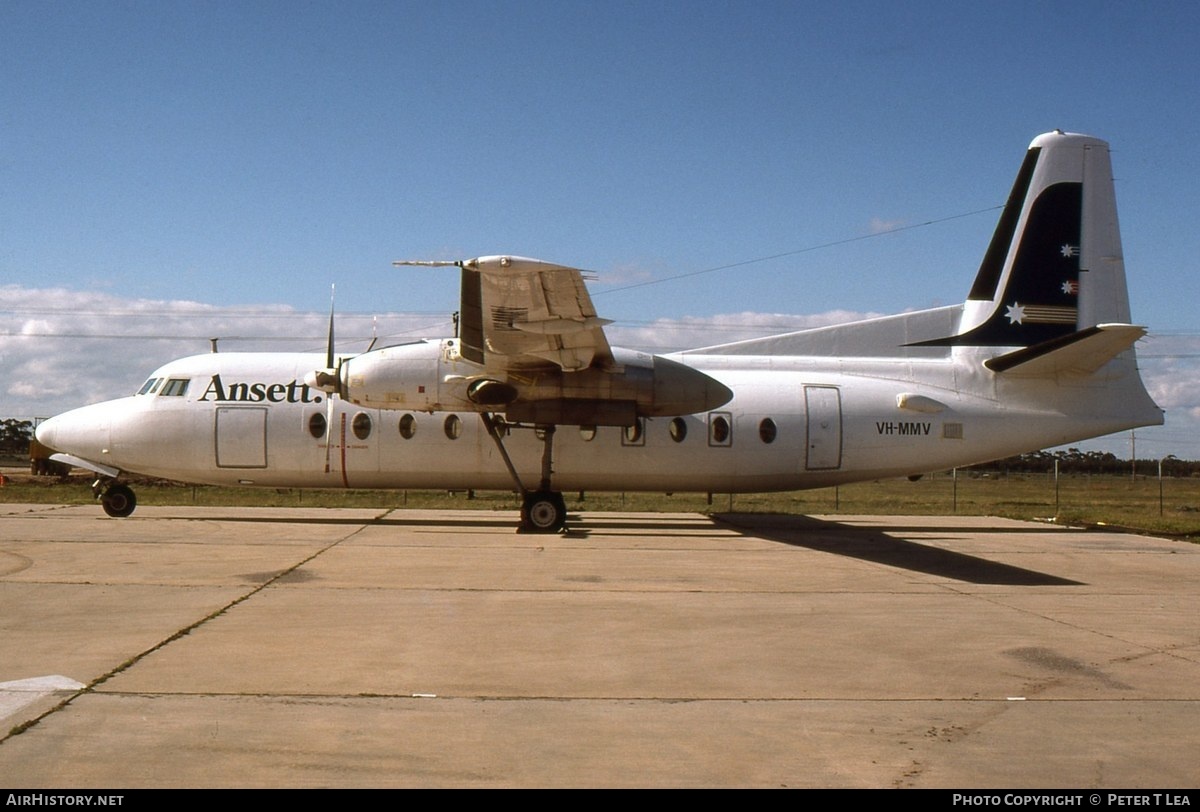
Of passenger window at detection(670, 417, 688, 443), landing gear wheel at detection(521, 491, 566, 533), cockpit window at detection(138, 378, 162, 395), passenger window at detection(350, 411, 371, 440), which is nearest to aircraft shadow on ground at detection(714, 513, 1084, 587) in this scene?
passenger window at detection(670, 417, 688, 443)

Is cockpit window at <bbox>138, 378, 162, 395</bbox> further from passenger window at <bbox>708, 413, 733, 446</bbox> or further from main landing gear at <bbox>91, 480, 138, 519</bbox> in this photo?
passenger window at <bbox>708, 413, 733, 446</bbox>

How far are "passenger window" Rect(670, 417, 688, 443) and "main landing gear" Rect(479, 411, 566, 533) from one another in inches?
89.1

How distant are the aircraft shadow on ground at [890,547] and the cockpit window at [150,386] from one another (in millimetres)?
11306

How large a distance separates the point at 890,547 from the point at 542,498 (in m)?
5.89

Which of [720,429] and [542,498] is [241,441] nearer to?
[542,498]

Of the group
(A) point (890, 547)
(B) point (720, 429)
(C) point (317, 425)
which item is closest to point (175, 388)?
(C) point (317, 425)

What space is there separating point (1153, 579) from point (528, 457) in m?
9.88

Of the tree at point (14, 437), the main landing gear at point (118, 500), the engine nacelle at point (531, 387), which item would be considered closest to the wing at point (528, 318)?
the engine nacelle at point (531, 387)

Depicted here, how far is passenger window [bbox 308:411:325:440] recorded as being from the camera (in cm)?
1769

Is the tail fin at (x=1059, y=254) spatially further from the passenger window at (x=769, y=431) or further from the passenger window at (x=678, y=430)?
the passenger window at (x=678, y=430)

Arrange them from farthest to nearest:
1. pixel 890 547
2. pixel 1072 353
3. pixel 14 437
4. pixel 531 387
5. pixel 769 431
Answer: pixel 14 437
pixel 769 431
pixel 1072 353
pixel 531 387
pixel 890 547

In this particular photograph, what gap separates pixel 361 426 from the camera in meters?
17.7

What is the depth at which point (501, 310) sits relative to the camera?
14.1m
